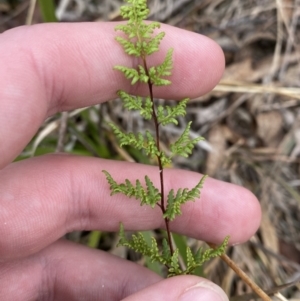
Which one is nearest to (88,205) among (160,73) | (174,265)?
(174,265)

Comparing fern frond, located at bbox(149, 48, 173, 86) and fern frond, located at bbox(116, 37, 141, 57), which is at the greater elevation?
fern frond, located at bbox(116, 37, 141, 57)

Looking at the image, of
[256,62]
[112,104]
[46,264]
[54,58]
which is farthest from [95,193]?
[256,62]

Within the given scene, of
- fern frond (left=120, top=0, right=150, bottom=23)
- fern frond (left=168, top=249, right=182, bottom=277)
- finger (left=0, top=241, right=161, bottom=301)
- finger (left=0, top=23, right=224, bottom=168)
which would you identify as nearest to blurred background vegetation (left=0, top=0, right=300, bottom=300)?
finger (left=0, top=241, right=161, bottom=301)

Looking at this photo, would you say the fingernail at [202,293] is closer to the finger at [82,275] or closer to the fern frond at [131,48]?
the finger at [82,275]

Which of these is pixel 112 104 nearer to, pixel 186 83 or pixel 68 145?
pixel 68 145

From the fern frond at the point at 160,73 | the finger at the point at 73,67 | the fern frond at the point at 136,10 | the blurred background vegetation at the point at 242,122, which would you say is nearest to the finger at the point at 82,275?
the blurred background vegetation at the point at 242,122

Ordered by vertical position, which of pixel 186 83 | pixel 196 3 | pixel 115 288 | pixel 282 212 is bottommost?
pixel 282 212

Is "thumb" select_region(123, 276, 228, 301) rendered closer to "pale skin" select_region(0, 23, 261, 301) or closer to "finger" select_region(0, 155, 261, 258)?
"pale skin" select_region(0, 23, 261, 301)
